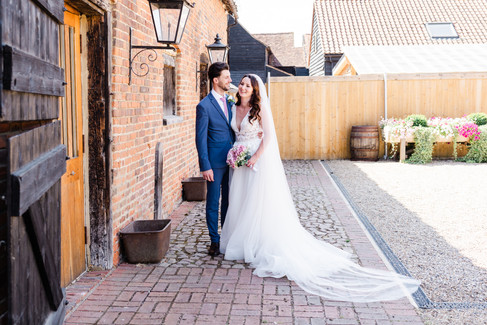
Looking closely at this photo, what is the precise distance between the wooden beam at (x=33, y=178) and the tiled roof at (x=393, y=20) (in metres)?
21.9

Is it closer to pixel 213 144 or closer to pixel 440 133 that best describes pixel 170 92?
pixel 213 144

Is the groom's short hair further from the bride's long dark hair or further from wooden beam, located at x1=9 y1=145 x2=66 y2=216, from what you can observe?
wooden beam, located at x1=9 y1=145 x2=66 y2=216

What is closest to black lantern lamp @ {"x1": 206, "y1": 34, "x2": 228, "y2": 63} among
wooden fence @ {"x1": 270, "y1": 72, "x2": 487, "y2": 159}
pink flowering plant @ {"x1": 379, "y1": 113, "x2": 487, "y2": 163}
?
wooden fence @ {"x1": 270, "y1": 72, "x2": 487, "y2": 159}

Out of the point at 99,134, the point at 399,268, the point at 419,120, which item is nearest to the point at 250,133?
the point at 99,134

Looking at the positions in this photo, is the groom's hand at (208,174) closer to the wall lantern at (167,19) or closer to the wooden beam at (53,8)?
→ the wall lantern at (167,19)

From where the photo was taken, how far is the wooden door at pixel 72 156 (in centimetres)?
414

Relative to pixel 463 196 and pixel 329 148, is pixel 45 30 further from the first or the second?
pixel 329 148

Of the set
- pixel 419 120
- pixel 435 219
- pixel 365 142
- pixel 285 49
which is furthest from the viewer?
pixel 285 49

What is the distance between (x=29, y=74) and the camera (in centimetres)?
221

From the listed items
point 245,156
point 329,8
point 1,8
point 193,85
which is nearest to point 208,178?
point 245,156

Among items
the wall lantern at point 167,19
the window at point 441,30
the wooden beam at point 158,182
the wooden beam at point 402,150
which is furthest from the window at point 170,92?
the window at point 441,30

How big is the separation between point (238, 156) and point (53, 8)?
2799 mm

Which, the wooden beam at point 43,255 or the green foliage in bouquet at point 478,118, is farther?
the green foliage in bouquet at point 478,118

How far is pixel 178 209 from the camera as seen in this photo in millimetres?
7723
